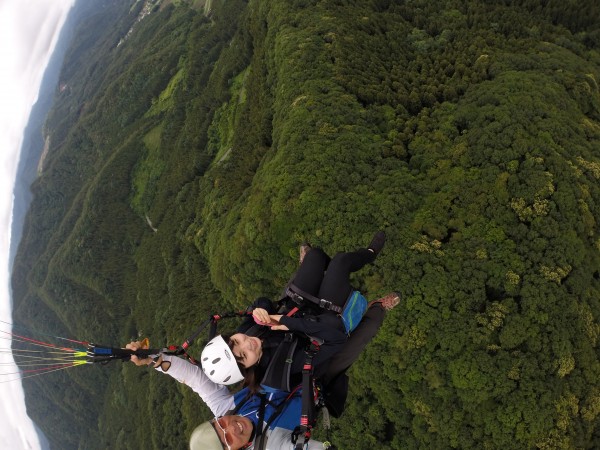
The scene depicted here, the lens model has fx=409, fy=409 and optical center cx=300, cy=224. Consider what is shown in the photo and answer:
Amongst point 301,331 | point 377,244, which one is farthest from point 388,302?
point 301,331

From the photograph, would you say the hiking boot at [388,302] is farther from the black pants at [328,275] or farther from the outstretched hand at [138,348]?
the outstretched hand at [138,348]

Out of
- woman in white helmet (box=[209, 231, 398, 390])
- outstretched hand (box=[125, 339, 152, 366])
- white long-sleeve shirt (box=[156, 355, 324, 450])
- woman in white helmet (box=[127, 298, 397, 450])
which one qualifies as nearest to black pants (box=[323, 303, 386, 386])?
woman in white helmet (box=[127, 298, 397, 450])

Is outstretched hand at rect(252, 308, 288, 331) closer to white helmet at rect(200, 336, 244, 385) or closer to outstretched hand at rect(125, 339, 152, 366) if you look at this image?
white helmet at rect(200, 336, 244, 385)

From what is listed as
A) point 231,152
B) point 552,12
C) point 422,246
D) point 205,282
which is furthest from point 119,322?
point 552,12

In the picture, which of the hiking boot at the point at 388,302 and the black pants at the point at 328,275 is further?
the hiking boot at the point at 388,302

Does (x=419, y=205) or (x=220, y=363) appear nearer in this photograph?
(x=220, y=363)

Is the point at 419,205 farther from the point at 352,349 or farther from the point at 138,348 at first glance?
the point at 138,348

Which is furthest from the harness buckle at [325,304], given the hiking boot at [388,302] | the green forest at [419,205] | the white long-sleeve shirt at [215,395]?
the green forest at [419,205]

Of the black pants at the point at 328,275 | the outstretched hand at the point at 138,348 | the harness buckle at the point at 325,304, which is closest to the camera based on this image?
the outstretched hand at the point at 138,348
